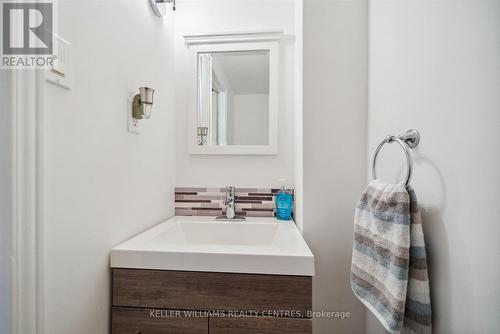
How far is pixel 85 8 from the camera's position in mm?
675

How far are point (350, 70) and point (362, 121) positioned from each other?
23 cm

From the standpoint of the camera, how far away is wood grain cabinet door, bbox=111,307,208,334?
749mm

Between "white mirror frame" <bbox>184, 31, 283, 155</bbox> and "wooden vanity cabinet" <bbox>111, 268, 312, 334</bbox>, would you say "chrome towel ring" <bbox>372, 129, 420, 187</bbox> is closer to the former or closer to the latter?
"wooden vanity cabinet" <bbox>111, 268, 312, 334</bbox>

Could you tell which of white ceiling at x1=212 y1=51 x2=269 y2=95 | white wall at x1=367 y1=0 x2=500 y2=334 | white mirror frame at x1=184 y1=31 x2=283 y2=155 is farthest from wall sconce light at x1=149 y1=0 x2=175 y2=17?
white wall at x1=367 y1=0 x2=500 y2=334

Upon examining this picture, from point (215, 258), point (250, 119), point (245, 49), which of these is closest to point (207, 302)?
point (215, 258)

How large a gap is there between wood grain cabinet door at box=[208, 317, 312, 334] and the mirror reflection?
0.90 metres

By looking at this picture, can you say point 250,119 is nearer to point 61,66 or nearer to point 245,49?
point 245,49

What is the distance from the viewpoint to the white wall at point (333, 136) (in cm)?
101

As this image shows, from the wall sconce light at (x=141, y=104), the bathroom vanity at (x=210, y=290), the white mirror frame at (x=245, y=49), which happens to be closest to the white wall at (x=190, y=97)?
the white mirror frame at (x=245, y=49)

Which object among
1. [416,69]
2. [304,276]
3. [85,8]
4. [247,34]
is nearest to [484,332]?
[304,276]

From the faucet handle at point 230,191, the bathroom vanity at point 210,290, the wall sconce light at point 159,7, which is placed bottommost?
the bathroom vanity at point 210,290

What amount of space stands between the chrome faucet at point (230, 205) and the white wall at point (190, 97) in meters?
0.08

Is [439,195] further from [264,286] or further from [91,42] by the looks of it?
[91,42]

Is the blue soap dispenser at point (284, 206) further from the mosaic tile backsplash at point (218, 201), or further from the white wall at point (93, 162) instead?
the white wall at point (93, 162)
